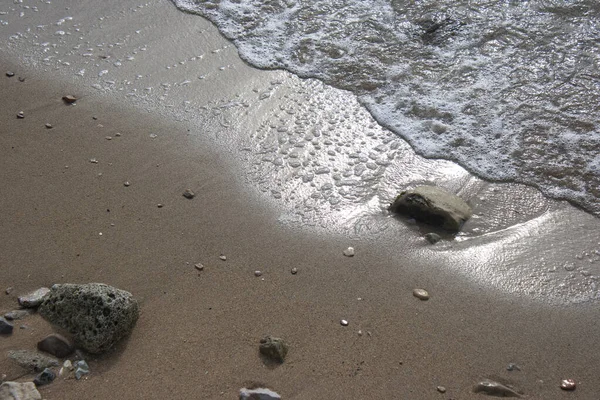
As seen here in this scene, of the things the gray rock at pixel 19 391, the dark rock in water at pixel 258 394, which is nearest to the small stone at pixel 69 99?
the gray rock at pixel 19 391

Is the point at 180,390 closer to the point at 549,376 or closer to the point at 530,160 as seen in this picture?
the point at 549,376

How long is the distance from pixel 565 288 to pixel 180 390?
204 cm

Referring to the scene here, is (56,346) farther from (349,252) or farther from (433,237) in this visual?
(433,237)

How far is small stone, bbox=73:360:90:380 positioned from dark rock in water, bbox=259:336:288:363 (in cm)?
75

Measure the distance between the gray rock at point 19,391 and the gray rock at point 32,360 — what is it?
0.39 ft

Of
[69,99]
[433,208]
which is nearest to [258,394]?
[433,208]

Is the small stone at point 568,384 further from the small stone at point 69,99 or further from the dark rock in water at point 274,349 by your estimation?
the small stone at point 69,99

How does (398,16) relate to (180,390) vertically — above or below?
above

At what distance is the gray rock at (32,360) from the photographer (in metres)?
2.62

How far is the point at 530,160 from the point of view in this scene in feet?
13.9

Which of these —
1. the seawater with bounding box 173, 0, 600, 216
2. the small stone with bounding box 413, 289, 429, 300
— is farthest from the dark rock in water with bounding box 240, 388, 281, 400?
the seawater with bounding box 173, 0, 600, 216

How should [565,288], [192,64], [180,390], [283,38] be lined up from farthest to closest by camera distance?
[283,38] → [192,64] → [565,288] → [180,390]

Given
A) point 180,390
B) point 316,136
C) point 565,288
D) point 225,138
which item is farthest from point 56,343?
point 565,288

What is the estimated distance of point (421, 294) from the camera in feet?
10.4
